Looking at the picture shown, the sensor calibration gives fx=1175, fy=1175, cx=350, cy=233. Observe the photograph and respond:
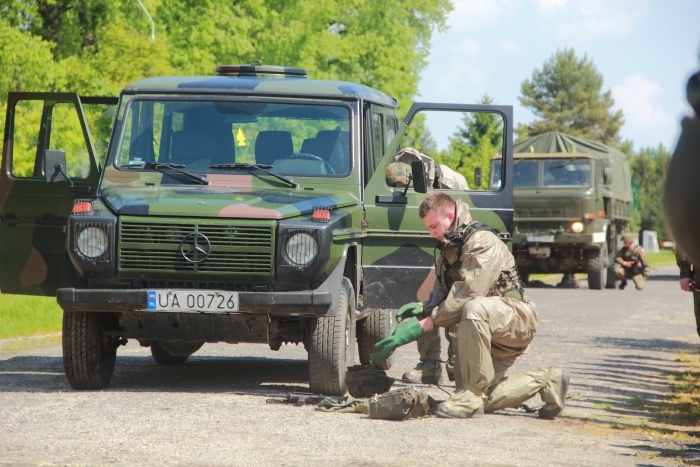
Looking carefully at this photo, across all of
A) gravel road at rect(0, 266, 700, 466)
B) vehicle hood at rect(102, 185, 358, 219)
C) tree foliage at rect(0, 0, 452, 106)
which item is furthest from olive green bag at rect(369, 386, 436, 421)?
tree foliage at rect(0, 0, 452, 106)

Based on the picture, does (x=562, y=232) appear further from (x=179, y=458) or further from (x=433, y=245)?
(x=179, y=458)

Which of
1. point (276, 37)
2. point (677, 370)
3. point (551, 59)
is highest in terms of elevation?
point (551, 59)

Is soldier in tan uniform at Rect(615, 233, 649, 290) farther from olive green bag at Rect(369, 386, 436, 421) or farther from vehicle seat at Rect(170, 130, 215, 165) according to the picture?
olive green bag at Rect(369, 386, 436, 421)

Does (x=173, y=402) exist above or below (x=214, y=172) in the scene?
below

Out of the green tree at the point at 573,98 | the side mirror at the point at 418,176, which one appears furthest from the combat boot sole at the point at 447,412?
the green tree at the point at 573,98

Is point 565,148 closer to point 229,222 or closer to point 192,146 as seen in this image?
point 192,146

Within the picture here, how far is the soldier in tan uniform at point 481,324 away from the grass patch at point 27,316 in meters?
6.16

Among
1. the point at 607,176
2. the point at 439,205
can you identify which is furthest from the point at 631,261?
the point at 439,205

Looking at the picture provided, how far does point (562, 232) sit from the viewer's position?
1039 inches

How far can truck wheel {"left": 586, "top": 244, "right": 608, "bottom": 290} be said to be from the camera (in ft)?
87.8

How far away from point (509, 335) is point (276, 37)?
28391mm

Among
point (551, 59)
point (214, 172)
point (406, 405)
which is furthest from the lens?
point (551, 59)

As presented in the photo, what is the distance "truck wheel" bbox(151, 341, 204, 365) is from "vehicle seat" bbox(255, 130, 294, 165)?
1473 mm

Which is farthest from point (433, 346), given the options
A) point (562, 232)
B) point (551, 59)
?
point (551, 59)
